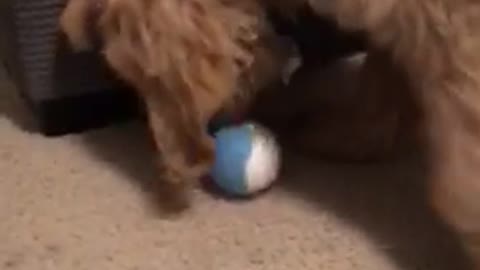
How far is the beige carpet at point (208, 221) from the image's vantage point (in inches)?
50.2

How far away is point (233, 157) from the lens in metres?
1.32

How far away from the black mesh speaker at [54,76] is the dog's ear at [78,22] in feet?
0.25

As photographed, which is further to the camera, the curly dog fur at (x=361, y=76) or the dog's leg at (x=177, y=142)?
the dog's leg at (x=177, y=142)

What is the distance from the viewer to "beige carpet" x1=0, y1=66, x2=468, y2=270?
1274mm

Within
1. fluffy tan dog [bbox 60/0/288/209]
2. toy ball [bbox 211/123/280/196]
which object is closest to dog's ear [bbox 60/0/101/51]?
fluffy tan dog [bbox 60/0/288/209]

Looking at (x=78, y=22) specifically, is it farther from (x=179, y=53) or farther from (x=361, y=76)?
(x=361, y=76)

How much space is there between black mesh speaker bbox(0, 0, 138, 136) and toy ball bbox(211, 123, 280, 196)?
21 cm

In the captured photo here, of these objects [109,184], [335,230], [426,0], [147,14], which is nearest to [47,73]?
[109,184]

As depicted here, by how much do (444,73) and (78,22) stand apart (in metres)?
0.40

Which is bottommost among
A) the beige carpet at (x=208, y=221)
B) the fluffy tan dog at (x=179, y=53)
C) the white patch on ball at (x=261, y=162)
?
the beige carpet at (x=208, y=221)

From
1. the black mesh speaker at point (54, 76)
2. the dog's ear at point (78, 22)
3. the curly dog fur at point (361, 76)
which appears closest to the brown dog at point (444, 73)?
the curly dog fur at point (361, 76)

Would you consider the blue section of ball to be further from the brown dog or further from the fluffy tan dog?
the brown dog

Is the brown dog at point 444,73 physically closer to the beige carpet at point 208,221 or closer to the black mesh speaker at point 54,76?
the beige carpet at point 208,221

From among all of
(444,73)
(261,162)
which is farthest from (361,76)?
(444,73)
